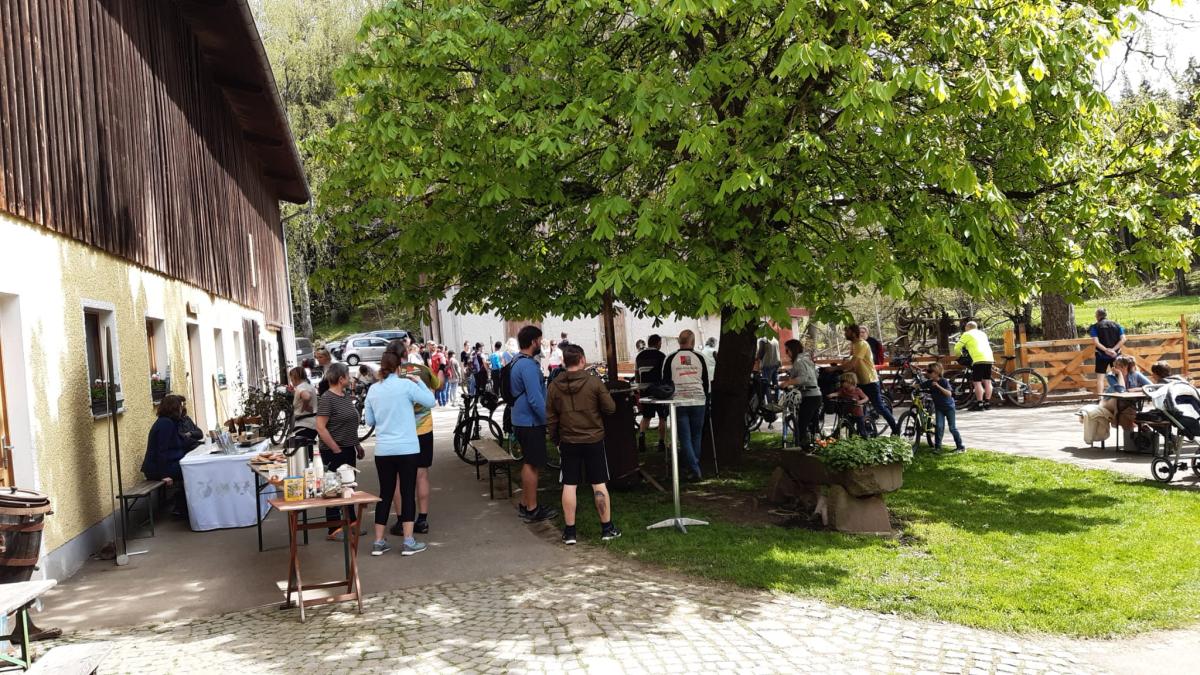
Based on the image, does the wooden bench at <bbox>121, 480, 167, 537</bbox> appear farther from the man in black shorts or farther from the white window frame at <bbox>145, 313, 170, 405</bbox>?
the man in black shorts

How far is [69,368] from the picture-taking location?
30.1 feet

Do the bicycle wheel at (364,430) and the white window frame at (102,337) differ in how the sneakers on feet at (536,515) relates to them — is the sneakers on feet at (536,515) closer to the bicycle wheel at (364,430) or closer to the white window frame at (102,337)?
the bicycle wheel at (364,430)

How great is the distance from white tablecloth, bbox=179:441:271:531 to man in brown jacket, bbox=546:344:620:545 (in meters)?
3.41

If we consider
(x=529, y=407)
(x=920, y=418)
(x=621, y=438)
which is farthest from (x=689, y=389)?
(x=920, y=418)

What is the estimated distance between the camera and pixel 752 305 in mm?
9328

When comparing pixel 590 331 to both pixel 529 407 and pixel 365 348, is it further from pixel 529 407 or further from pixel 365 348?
pixel 529 407

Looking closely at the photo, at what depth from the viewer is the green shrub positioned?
927 centimetres

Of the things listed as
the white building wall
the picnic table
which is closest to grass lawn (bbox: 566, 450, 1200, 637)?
the picnic table

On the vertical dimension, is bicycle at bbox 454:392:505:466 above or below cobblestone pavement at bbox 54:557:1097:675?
above

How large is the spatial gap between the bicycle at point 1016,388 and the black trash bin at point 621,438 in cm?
1080

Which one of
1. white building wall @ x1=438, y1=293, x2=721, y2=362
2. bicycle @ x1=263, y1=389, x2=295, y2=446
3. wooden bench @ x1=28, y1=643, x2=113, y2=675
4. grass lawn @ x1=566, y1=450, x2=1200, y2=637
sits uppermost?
white building wall @ x1=438, y1=293, x2=721, y2=362

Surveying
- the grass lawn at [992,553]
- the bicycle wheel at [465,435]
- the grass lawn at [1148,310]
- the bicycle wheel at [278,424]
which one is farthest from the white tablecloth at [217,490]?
the grass lawn at [1148,310]

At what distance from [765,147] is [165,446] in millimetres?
6852

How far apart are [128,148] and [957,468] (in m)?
10.7
